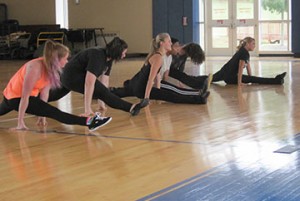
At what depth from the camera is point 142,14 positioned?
1905 cm

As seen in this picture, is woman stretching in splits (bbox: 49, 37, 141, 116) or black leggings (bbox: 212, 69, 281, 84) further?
black leggings (bbox: 212, 69, 281, 84)

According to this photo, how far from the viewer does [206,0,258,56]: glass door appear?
18.5m

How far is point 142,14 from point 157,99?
12.5 m

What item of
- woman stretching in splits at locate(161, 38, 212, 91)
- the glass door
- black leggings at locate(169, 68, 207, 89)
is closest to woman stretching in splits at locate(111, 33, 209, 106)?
woman stretching in splits at locate(161, 38, 212, 91)

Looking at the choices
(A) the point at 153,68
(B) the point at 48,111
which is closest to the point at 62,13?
(A) the point at 153,68

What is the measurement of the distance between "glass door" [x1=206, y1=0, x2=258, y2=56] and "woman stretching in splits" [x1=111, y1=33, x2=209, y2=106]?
12.0 meters

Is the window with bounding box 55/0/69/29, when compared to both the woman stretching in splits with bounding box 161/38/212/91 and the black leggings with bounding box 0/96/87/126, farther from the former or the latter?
the black leggings with bounding box 0/96/87/126

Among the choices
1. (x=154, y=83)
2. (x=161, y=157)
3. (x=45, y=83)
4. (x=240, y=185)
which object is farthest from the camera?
(x=154, y=83)

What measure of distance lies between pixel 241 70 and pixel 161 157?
5.21 m

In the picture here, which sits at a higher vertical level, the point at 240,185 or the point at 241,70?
the point at 241,70

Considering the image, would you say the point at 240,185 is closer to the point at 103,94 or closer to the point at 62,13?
the point at 103,94

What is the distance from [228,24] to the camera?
1883 centimetres

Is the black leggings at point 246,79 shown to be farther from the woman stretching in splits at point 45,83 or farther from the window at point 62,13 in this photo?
the window at point 62,13

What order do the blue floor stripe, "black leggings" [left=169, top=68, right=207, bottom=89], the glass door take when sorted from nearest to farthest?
the blue floor stripe < "black leggings" [left=169, top=68, right=207, bottom=89] < the glass door
